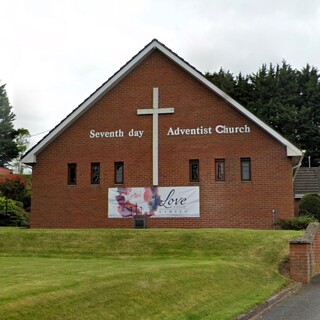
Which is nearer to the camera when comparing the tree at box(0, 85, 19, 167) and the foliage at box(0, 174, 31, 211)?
the foliage at box(0, 174, 31, 211)

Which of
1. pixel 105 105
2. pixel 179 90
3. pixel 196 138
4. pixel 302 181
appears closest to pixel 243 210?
pixel 196 138

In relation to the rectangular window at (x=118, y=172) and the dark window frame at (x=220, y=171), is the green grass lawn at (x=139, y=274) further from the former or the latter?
the rectangular window at (x=118, y=172)

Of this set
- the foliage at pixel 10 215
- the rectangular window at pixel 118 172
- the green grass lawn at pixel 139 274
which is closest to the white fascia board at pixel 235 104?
the rectangular window at pixel 118 172

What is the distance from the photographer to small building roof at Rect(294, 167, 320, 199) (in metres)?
33.9

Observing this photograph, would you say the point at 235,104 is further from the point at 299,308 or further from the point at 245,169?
the point at 299,308

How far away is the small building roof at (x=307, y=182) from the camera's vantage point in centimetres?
3388

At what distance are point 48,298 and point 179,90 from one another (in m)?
18.1

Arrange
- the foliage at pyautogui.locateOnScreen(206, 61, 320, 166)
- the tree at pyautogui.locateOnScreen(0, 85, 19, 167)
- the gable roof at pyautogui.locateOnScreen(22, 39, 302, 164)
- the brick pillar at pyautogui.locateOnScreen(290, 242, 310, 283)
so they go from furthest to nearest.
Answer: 1. the tree at pyautogui.locateOnScreen(0, 85, 19, 167)
2. the foliage at pyautogui.locateOnScreen(206, 61, 320, 166)
3. the gable roof at pyautogui.locateOnScreen(22, 39, 302, 164)
4. the brick pillar at pyautogui.locateOnScreen(290, 242, 310, 283)

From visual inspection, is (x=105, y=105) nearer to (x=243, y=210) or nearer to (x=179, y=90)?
(x=179, y=90)

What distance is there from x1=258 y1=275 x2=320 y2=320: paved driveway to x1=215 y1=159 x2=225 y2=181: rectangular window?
10.9 m

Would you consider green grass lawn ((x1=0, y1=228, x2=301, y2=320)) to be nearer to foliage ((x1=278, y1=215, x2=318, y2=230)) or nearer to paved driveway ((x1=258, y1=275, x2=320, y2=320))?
paved driveway ((x1=258, y1=275, x2=320, y2=320))

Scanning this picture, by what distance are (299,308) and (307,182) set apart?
Answer: 25496 mm

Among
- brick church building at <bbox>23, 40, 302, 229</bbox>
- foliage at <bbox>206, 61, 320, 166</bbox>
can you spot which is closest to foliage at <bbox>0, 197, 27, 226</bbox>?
brick church building at <bbox>23, 40, 302, 229</bbox>

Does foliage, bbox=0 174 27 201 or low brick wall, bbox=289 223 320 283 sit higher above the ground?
foliage, bbox=0 174 27 201
